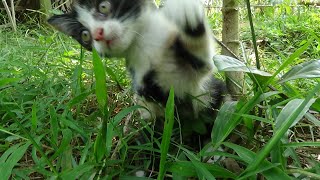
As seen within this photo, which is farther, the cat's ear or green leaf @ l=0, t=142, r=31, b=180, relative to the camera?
the cat's ear

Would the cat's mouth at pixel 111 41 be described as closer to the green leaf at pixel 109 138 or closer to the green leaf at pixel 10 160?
the green leaf at pixel 109 138

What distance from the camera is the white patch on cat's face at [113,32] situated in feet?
4.78

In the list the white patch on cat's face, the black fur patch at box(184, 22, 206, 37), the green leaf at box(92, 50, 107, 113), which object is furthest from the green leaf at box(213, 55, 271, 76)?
the white patch on cat's face

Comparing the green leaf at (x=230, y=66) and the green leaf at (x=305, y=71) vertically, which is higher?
the green leaf at (x=230, y=66)

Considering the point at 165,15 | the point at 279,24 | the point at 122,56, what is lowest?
the point at 279,24

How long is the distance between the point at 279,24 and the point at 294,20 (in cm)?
15

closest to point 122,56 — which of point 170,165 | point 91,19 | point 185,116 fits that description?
point 91,19

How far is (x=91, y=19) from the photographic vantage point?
59.8 inches

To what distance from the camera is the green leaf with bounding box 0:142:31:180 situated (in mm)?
1177

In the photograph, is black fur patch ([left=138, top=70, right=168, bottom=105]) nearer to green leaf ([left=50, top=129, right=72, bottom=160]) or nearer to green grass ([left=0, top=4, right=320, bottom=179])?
green grass ([left=0, top=4, right=320, bottom=179])

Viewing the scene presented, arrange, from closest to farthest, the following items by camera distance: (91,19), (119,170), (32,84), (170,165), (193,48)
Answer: (170,165), (119,170), (193,48), (91,19), (32,84)

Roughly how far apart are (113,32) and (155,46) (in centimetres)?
16

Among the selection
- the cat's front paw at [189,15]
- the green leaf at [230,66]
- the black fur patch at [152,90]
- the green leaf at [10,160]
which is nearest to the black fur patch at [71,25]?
the black fur patch at [152,90]

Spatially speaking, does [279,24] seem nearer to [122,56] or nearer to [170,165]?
[122,56]
